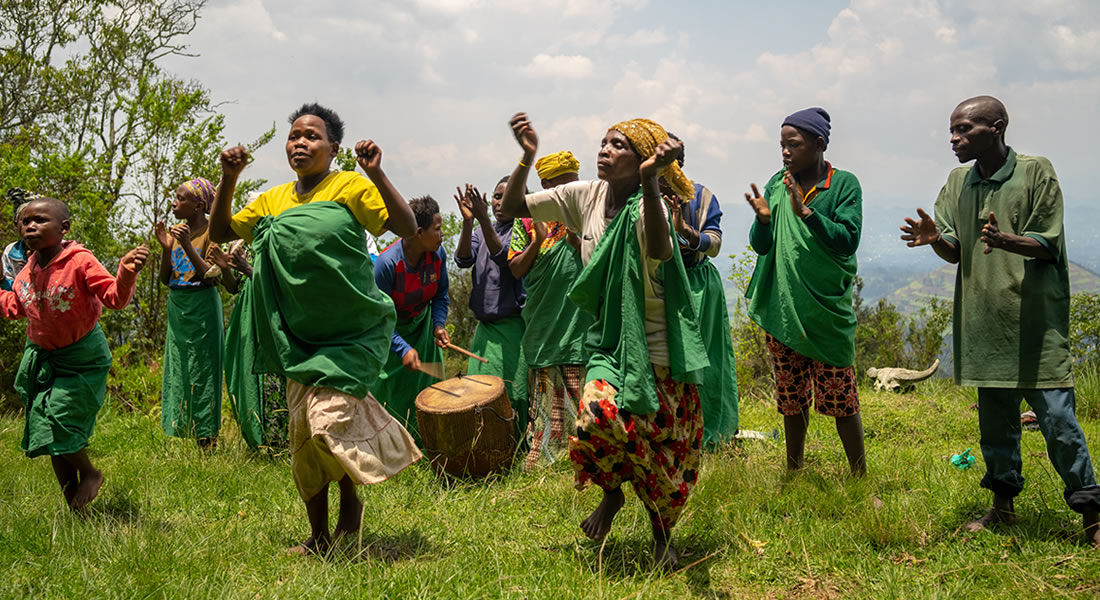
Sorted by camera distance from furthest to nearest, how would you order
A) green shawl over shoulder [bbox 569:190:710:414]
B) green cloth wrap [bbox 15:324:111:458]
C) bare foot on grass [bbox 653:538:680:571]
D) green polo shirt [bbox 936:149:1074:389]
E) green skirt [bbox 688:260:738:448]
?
green skirt [bbox 688:260:738:448] → green cloth wrap [bbox 15:324:111:458] → green polo shirt [bbox 936:149:1074:389] → bare foot on grass [bbox 653:538:680:571] → green shawl over shoulder [bbox 569:190:710:414]

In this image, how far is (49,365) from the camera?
14.7ft

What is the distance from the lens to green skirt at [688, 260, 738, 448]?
5816 mm

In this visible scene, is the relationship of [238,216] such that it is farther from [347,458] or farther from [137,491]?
[137,491]

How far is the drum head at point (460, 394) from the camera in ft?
17.9

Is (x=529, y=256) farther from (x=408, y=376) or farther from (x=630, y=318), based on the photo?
(x=630, y=318)

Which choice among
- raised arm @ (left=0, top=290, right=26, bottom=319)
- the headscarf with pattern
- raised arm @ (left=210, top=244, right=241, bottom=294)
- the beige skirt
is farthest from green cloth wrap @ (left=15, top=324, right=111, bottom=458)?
the headscarf with pattern

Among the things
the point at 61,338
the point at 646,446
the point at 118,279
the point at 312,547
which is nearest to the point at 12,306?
the point at 61,338

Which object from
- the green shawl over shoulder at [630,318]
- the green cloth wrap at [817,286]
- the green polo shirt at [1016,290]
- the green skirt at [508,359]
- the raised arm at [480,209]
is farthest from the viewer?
the green skirt at [508,359]

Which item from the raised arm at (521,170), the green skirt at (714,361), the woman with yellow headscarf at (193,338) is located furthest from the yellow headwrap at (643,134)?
the woman with yellow headscarf at (193,338)

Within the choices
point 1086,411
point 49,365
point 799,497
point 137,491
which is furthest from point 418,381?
point 1086,411

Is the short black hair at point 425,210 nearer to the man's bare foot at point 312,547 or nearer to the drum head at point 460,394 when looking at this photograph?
the drum head at point 460,394

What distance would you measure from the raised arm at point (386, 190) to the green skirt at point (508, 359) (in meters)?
2.46

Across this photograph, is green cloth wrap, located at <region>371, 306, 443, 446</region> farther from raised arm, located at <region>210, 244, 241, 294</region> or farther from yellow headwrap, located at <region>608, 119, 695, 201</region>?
yellow headwrap, located at <region>608, 119, 695, 201</region>

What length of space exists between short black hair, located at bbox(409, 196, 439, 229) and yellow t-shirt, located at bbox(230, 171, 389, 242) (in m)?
1.92
